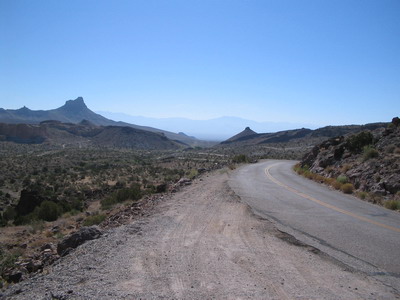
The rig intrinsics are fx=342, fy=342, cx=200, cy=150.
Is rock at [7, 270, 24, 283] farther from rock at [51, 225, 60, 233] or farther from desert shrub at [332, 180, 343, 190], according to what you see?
desert shrub at [332, 180, 343, 190]

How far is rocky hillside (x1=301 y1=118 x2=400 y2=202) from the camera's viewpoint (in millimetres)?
16391

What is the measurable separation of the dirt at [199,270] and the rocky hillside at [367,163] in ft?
31.8

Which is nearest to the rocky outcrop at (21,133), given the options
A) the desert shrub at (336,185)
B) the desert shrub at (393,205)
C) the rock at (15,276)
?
the desert shrub at (336,185)

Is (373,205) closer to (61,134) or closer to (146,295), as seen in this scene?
(146,295)

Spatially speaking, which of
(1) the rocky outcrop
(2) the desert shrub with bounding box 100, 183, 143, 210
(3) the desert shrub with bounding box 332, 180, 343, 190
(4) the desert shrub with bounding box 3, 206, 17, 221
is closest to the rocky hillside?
(3) the desert shrub with bounding box 332, 180, 343, 190

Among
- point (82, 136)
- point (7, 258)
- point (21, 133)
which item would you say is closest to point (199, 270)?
point (7, 258)

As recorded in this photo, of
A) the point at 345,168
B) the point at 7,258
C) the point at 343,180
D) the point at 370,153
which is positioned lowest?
the point at 7,258

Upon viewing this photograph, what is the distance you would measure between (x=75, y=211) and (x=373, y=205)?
53.4 feet

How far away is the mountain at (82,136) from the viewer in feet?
375

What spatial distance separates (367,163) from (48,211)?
62.6ft

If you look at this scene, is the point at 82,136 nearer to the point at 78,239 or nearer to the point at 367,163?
the point at 367,163

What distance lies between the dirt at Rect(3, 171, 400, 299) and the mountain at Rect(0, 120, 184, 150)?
113 metres

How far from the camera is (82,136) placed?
140 m

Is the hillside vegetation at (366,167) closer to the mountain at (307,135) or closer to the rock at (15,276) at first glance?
the rock at (15,276)
